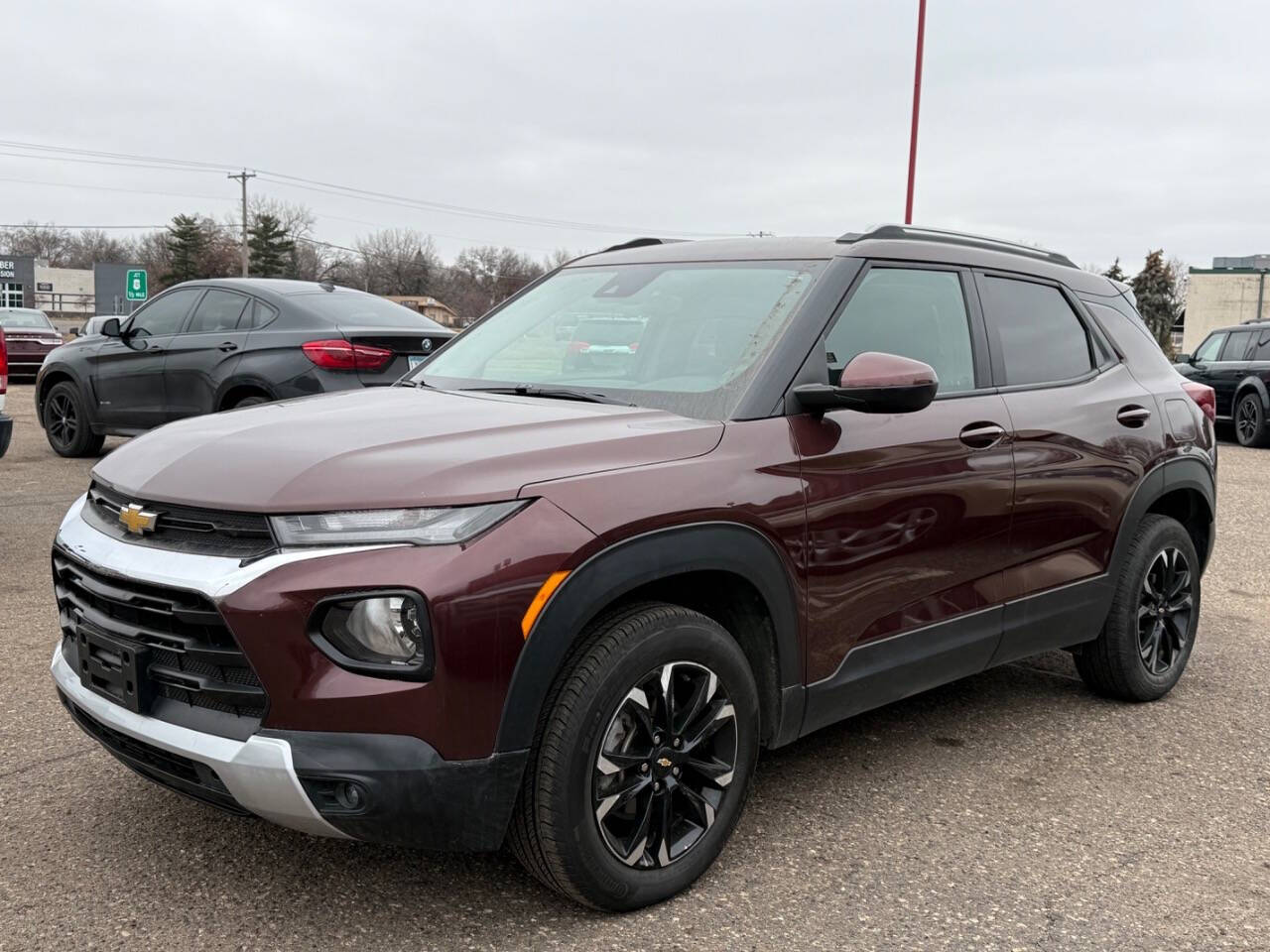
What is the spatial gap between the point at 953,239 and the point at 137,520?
2933 mm

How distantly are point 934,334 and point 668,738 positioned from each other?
1.76 m

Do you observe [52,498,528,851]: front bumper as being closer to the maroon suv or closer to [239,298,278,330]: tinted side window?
the maroon suv

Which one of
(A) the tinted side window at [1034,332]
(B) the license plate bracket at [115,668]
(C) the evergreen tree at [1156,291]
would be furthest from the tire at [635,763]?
(C) the evergreen tree at [1156,291]

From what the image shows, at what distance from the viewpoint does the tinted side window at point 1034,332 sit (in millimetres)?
4109

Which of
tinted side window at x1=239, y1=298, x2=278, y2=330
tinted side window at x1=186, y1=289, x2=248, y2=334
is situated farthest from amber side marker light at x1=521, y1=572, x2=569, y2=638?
tinted side window at x1=186, y1=289, x2=248, y2=334

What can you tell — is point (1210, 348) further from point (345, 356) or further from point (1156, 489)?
point (1156, 489)

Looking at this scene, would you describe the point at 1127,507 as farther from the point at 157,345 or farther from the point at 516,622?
the point at 157,345

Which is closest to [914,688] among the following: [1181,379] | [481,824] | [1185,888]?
[1185,888]

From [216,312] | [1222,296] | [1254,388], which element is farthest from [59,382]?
[1222,296]

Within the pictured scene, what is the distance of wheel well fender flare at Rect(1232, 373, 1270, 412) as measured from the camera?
16.2 metres

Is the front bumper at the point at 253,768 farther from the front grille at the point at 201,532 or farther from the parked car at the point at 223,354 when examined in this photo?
the parked car at the point at 223,354

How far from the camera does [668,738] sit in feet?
9.48

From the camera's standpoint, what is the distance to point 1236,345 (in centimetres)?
1705

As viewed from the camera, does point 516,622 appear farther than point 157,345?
No
